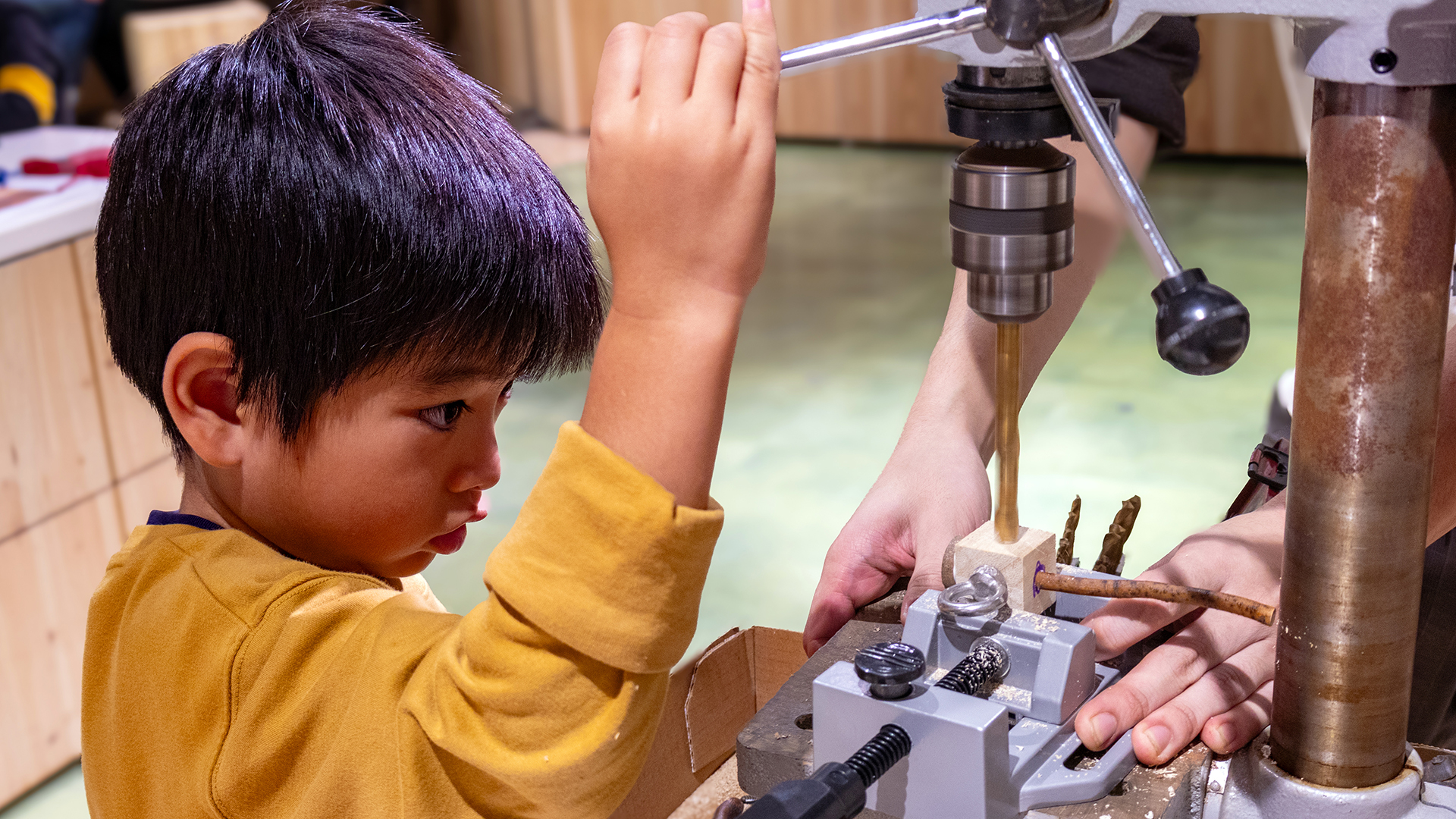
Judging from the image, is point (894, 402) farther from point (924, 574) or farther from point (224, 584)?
point (224, 584)

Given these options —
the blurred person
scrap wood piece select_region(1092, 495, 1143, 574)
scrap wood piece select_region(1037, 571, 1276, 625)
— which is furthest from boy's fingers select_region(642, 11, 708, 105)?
the blurred person

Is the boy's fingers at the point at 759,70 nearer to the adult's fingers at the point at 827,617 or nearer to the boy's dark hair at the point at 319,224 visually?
the boy's dark hair at the point at 319,224

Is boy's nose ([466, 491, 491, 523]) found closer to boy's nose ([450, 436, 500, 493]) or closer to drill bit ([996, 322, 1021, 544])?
boy's nose ([450, 436, 500, 493])

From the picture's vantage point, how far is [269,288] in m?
0.67

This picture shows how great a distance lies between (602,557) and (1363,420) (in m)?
0.32

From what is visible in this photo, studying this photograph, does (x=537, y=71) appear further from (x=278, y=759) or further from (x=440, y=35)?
(x=278, y=759)

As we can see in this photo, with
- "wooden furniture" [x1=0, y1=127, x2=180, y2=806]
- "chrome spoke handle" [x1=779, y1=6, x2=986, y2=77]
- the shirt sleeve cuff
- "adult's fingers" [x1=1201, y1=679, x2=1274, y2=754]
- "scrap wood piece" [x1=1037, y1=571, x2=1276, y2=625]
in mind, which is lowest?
"wooden furniture" [x1=0, y1=127, x2=180, y2=806]

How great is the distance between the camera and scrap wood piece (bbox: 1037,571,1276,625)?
0.67 meters

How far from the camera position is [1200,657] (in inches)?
28.1

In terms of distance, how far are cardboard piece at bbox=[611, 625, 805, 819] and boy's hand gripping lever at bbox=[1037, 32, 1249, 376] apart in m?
0.42

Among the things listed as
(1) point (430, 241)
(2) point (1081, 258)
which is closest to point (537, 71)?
(2) point (1081, 258)

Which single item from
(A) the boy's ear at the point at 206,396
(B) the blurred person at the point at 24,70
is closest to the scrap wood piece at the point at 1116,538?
(A) the boy's ear at the point at 206,396

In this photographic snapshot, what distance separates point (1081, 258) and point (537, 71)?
503cm

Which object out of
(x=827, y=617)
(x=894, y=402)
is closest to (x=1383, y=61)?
(x=827, y=617)
